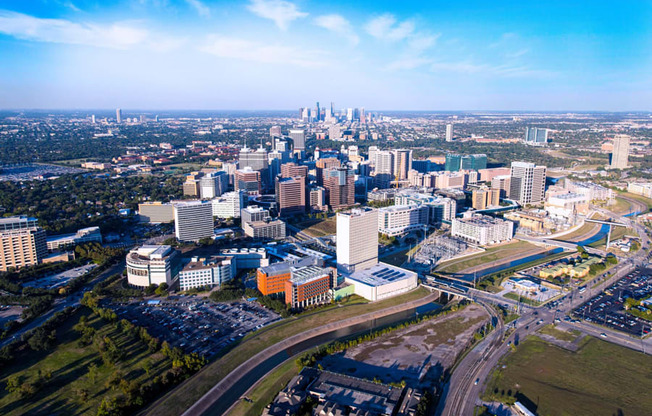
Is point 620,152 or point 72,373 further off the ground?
point 620,152

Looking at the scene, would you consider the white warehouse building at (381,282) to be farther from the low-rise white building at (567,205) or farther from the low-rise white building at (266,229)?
the low-rise white building at (567,205)

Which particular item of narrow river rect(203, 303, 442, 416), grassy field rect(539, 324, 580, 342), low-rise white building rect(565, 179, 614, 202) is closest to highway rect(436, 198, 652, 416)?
grassy field rect(539, 324, 580, 342)

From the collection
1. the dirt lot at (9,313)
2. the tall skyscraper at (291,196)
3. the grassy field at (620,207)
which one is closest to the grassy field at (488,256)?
the grassy field at (620,207)

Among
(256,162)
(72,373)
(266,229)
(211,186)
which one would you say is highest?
(256,162)

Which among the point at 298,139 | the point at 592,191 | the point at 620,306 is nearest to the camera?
the point at 620,306

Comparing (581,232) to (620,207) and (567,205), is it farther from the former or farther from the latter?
(620,207)

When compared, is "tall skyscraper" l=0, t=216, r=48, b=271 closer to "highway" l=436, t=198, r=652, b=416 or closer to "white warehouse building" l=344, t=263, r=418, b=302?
"white warehouse building" l=344, t=263, r=418, b=302

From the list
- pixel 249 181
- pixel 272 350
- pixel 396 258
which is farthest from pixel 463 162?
pixel 272 350
